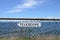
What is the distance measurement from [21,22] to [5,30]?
3.00 ft

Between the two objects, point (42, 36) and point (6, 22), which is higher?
point (6, 22)

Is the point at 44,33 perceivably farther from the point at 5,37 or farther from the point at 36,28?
the point at 5,37

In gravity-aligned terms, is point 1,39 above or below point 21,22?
below

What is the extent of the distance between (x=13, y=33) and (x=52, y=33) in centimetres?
178

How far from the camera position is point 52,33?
9.82 m

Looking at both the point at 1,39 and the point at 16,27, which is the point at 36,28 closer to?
the point at 16,27

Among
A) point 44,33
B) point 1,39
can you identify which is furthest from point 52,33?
point 1,39

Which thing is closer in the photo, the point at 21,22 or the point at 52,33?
the point at 21,22

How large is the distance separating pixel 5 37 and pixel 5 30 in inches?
12.4

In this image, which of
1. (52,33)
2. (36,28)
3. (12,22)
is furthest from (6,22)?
(52,33)

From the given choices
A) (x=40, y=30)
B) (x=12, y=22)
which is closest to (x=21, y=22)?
(x=12, y=22)

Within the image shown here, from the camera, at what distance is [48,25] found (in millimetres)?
9531

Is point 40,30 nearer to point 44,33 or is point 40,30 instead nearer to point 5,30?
point 44,33

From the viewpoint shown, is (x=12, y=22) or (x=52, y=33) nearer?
(x=12, y=22)
